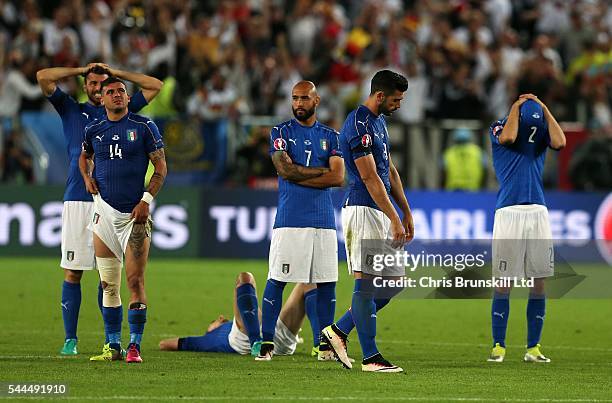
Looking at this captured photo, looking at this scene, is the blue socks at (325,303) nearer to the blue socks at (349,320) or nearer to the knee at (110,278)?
the blue socks at (349,320)

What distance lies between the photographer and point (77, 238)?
12.0 meters

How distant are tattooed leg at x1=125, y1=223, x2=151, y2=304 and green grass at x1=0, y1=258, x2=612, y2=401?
1.99 ft

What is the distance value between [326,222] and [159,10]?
13.3 metres

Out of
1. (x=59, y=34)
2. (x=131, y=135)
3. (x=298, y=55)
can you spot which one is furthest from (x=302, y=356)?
(x=298, y=55)

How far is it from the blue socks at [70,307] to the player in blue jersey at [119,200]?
2.34 ft

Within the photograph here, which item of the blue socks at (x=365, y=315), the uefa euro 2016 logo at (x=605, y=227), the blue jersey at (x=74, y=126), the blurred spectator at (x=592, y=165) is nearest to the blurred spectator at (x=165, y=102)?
the blurred spectator at (x=592, y=165)

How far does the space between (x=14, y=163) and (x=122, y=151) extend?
10203mm

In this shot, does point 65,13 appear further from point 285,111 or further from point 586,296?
point 586,296

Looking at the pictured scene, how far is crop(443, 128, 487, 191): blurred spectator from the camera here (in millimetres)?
22219

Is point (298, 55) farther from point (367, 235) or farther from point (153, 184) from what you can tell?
point (367, 235)

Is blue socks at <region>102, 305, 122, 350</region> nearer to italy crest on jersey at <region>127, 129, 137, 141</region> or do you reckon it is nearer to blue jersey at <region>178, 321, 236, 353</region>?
blue jersey at <region>178, 321, 236, 353</region>

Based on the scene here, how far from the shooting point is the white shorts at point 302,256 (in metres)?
11.4

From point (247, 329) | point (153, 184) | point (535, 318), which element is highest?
point (153, 184)

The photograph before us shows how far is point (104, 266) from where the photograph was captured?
36.8 feet
